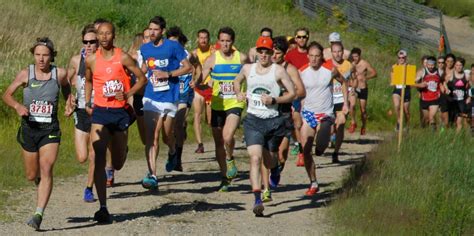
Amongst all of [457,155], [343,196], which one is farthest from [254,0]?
[343,196]

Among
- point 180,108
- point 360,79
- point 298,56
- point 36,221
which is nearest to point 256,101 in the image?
point 36,221

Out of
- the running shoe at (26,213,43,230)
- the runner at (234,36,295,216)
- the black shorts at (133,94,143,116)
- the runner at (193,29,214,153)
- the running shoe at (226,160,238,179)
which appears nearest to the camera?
the running shoe at (26,213,43,230)

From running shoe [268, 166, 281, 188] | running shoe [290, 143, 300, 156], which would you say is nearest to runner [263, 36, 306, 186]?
running shoe [268, 166, 281, 188]

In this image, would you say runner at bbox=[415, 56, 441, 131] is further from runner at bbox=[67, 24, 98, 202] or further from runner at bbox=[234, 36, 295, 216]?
runner at bbox=[67, 24, 98, 202]

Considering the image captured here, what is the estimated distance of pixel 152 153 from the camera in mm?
14922

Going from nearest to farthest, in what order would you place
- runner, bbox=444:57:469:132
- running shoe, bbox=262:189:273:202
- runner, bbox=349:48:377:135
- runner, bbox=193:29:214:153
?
running shoe, bbox=262:189:273:202 < runner, bbox=193:29:214:153 < runner, bbox=349:48:377:135 < runner, bbox=444:57:469:132

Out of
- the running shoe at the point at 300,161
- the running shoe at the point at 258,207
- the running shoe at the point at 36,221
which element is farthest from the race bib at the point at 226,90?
the running shoe at the point at 36,221

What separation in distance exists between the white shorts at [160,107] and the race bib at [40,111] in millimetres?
2966

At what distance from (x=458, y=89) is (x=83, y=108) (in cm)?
1346

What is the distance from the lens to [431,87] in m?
24.9

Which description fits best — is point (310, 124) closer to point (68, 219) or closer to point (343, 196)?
point (343, 196)

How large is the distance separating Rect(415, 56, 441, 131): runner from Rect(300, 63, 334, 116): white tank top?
9193mm

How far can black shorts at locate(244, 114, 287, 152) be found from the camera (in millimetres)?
13570

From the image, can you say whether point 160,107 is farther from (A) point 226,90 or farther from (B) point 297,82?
(B) point 297,82
